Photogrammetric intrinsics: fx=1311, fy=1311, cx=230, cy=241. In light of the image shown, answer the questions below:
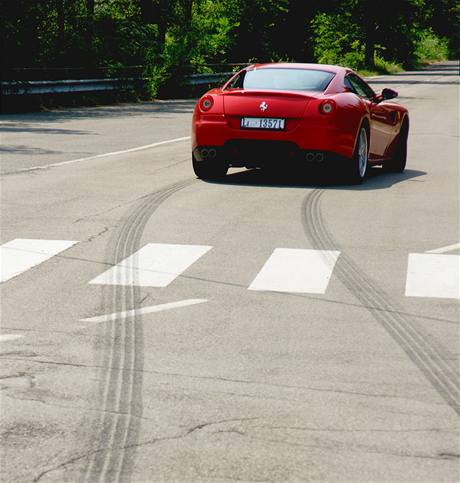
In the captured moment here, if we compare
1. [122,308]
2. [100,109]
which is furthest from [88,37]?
[122,308]

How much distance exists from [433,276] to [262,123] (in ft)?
19.4

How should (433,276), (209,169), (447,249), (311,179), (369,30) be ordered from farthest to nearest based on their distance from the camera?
(369,30) → (311,179) → (209,169) → (447,249) → (433,276)

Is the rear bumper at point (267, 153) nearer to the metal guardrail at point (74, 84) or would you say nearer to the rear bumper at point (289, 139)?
the rear bumper at point (289, 139)

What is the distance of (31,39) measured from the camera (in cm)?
3259

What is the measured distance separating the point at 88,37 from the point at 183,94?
3234mm

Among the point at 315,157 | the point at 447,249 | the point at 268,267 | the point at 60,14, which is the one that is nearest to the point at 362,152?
the point at 315,157

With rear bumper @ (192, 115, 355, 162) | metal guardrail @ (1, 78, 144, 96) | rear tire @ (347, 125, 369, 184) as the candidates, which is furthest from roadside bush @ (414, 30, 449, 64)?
rear bumper @ (192, 115, 355, 162)

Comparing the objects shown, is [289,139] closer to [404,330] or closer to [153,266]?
[153,266]

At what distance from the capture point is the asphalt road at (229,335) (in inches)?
188

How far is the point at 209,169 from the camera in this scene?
49.6 ft

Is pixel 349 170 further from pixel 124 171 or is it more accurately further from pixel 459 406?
pixel 459 406

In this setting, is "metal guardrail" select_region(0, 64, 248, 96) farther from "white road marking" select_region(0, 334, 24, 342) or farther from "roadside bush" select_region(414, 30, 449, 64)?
"roadside bush" select_region(414, 30, 449, 64)

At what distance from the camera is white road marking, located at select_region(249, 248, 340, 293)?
327 inches

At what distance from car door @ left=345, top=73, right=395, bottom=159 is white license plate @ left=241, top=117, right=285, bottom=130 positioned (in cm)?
128
